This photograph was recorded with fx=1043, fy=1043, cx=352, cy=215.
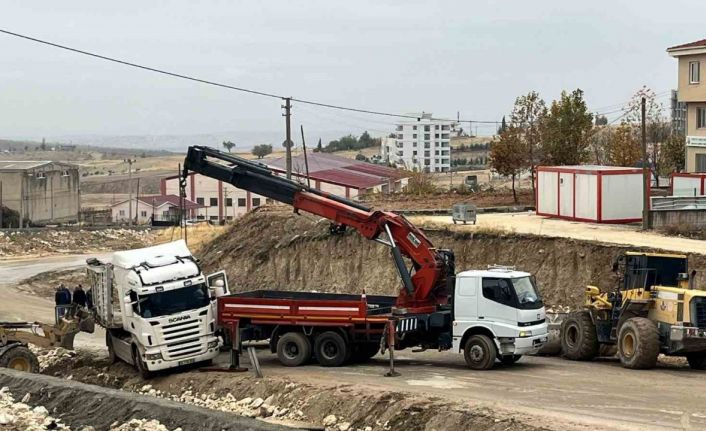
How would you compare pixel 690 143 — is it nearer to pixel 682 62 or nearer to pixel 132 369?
pixel 682 62

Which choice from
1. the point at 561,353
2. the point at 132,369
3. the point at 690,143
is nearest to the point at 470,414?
the point at 561,353

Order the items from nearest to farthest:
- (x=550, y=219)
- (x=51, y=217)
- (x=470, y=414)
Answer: (x=470, y=414)
(x=550, y=219)
(x=51, y=217)

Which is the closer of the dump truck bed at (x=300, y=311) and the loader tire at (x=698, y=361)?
the loader tire at (x=698, y=361)

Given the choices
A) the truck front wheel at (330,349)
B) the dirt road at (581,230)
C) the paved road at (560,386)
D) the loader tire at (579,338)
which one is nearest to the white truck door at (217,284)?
the paved road at (560,386)

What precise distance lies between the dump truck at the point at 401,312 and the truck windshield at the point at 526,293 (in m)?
0.03

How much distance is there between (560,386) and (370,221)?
7.36m

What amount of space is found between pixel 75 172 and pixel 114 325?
88.2 metres

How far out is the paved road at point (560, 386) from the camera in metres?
19.2

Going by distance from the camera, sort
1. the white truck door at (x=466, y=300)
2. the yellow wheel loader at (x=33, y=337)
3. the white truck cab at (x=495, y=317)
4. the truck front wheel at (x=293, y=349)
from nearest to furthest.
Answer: the white truck cab at (x=495, y=317) < the white truck door at (x=466, y=300) < the truck front wheel at (x=293, y=349) < the yellow wheel loader at (x=33, y=337)

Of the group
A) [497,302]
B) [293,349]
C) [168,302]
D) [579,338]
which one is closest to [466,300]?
[497,302]

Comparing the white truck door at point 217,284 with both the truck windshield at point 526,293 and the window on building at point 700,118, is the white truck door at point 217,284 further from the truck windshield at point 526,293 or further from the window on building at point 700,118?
the window on building at point 700,118

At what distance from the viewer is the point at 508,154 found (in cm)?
6334

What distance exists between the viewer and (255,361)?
82.7 feet

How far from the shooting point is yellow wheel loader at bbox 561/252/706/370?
2403 cm
